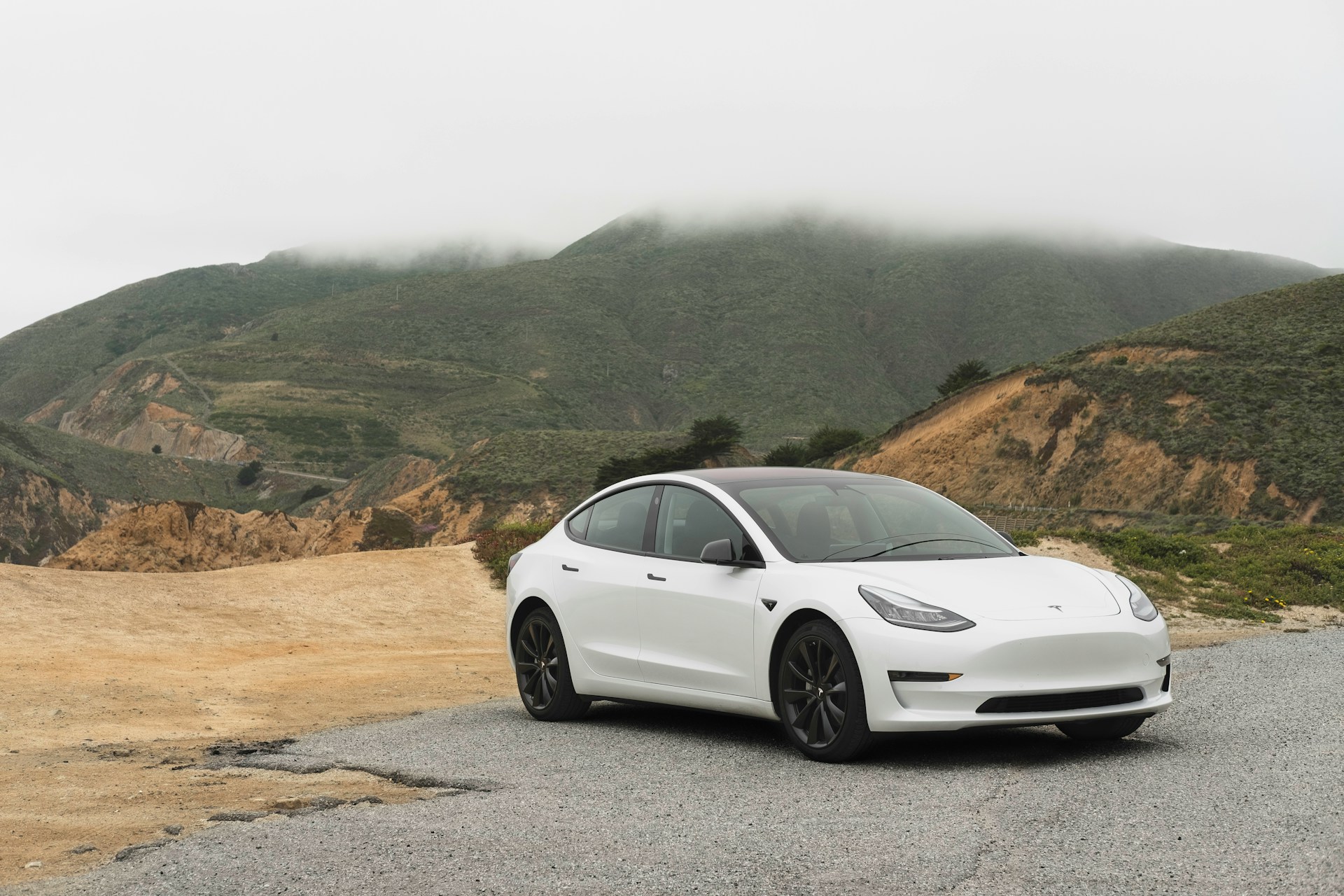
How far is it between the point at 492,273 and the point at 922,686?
472 feet

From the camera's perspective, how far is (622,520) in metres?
8.38

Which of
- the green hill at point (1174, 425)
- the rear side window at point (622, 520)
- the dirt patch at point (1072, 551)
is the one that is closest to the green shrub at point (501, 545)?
the dirt patch at point (1072, 551)

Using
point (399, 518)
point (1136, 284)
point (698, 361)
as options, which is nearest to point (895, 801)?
point (399, 518)

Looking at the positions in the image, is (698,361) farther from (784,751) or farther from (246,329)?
(784,751)

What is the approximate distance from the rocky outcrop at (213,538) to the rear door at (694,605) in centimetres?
2232

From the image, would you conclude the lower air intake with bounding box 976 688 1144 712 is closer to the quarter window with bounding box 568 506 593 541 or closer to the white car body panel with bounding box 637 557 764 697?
the white car body panel with bounding box 637 557 764 697

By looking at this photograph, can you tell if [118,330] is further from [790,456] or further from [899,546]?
[899,546]

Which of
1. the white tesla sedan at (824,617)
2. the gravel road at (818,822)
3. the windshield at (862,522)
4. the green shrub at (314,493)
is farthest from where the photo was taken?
the green shrub at (314,493)

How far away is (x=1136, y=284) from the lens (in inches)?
6117

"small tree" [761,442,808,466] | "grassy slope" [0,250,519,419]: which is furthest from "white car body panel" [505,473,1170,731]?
"grassy slope" [0,250,519,419]

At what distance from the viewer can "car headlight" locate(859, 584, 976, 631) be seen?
6211 mm

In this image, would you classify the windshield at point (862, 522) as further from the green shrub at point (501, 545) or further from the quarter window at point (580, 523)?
the green shrub at point (501, 545)

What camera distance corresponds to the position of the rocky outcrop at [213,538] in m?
29.0

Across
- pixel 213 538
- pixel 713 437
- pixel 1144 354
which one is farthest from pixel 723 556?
pixel 713 437
